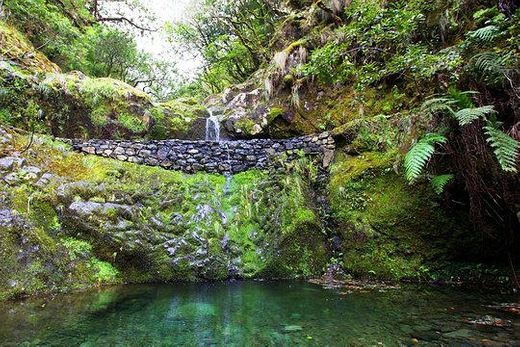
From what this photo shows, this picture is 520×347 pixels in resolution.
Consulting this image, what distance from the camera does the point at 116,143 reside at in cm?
842

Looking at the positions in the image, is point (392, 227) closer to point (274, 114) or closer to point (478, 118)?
point (478, 118)

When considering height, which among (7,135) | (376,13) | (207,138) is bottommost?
(7,135)

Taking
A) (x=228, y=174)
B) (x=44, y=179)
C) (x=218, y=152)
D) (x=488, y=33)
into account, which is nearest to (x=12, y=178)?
(x=44, y=179)

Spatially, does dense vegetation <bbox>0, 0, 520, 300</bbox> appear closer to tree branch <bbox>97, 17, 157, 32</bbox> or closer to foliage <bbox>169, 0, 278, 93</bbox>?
foliage <bbox>169, 0, 278, 93</bbox>

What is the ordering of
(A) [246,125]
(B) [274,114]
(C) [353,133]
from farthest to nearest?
1. (A) [246,125]
2. (B) [274,114]
3. (C) [353,133]

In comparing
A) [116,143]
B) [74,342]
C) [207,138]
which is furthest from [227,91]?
[74,342]

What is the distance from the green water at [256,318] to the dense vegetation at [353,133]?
3.89 ft

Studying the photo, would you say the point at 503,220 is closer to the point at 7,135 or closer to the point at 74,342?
the point at 74,342

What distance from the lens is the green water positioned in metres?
3.27

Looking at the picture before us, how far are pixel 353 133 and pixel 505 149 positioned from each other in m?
4.40

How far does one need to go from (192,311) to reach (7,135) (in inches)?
229

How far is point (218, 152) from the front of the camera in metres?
9.08

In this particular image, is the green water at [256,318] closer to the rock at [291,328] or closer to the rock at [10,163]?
the rock at [291,328]

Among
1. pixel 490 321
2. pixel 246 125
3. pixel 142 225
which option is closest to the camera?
pixel 490 321
